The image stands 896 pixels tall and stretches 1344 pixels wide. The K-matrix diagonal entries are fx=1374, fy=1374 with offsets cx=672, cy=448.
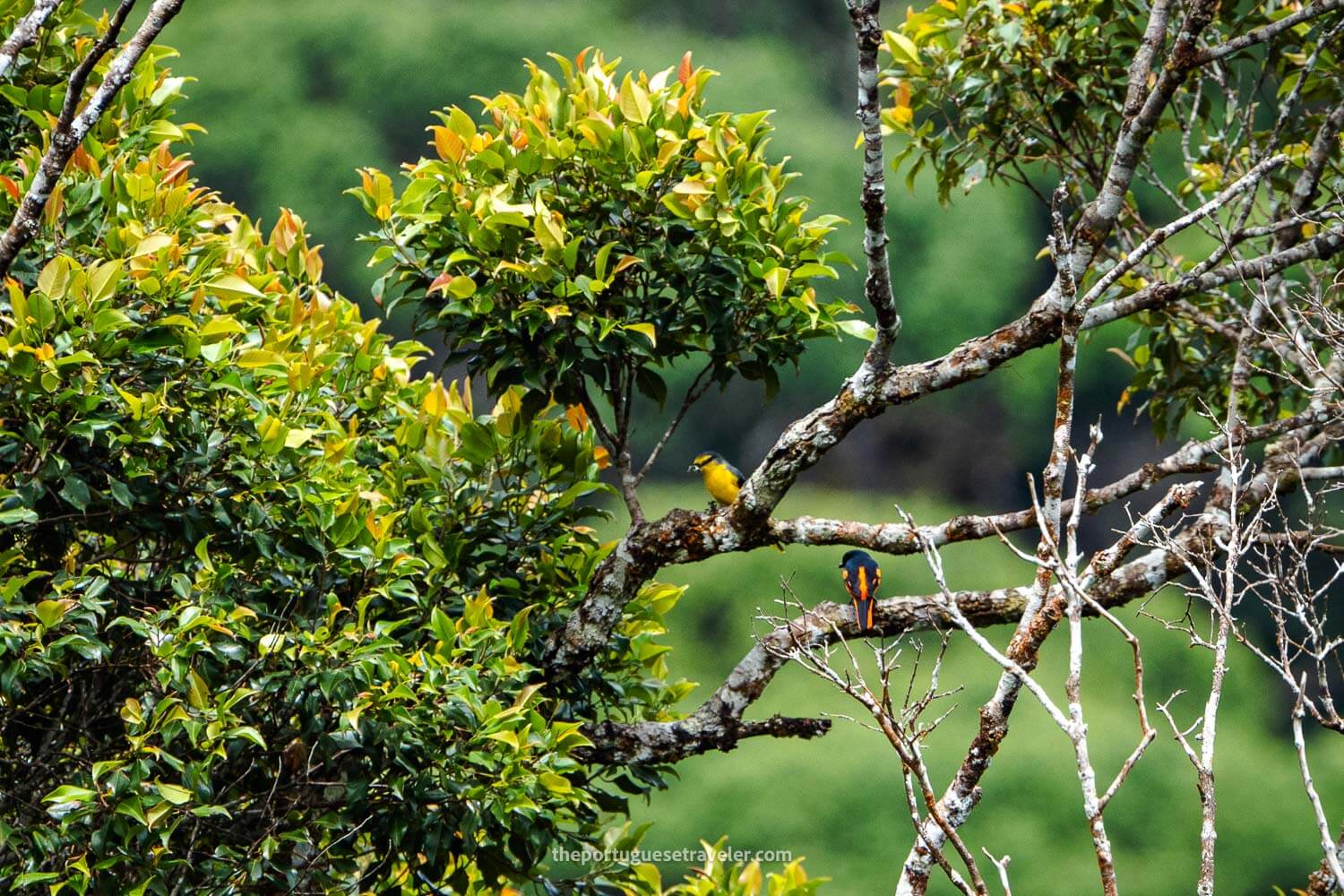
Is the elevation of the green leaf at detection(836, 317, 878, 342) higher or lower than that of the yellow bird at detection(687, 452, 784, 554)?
lower

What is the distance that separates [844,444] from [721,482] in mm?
10926

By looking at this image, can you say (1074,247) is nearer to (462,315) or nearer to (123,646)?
(462,315)

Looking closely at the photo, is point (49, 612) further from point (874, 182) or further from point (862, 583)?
point (862, 583)

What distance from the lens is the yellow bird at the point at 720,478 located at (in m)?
4.66

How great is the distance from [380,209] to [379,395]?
0.70 m

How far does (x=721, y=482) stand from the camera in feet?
15.3

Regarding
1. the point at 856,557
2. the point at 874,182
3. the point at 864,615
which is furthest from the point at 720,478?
the point at 874,182

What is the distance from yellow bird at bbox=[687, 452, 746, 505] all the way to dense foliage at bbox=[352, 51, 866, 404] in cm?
98

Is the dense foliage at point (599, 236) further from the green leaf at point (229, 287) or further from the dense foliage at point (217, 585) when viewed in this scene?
the green leaf at point (229, 287)

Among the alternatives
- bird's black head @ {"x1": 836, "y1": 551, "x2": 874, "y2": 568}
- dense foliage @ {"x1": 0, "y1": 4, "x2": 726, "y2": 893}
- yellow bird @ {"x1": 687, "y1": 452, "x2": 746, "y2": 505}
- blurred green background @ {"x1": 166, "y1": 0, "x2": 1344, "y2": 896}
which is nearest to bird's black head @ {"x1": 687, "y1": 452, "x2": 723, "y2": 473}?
yellow bird @ {"x1": 687, "y1": 452, "x2": 746, "y2": 505}

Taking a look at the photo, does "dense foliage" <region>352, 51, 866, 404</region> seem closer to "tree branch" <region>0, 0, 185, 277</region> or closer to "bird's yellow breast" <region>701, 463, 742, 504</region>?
"tree branch" <region>0, 0, 185, 277</region>

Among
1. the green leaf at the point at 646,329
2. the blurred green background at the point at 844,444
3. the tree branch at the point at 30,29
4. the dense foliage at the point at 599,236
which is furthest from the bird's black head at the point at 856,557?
the blurred green background at the point at 844,444

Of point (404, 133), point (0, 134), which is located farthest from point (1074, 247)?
point (404, 133)

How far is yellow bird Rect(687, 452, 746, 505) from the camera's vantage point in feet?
Answer: 15.3
